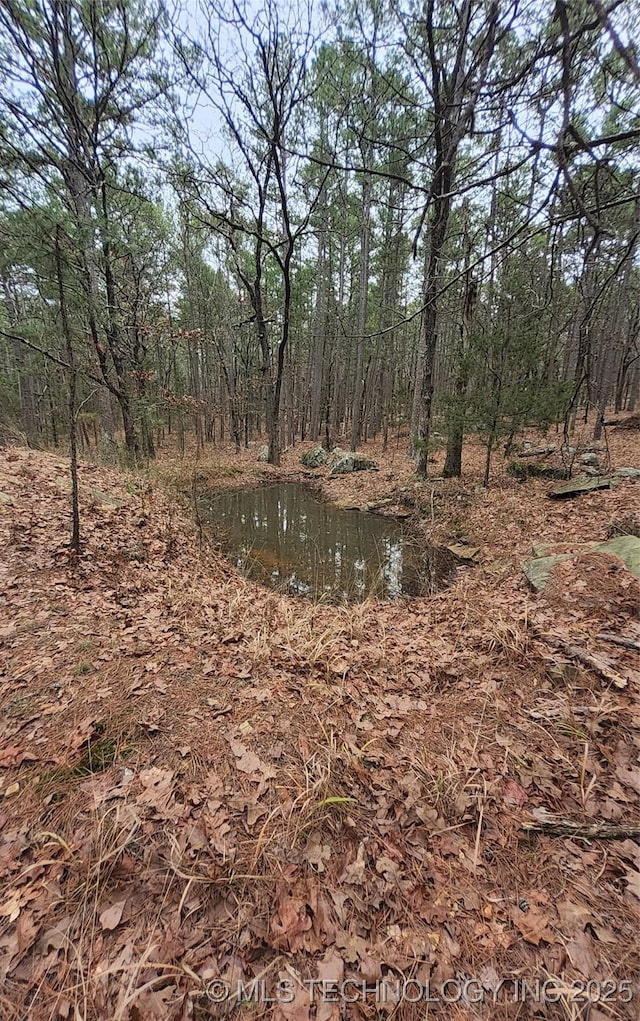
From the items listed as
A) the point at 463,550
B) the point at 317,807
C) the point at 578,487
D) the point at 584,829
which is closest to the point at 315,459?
the point at 463,550

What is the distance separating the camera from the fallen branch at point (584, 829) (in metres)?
1.83

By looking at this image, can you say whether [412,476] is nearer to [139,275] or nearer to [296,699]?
[296,699]

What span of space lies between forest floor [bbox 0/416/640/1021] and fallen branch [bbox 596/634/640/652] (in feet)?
0.30

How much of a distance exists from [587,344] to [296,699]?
141 inches

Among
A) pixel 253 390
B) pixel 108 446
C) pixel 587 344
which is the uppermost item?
pixel 253 390

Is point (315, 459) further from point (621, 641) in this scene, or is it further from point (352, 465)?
point (621, 641)

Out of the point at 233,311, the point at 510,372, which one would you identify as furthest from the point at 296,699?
the point at 233,311

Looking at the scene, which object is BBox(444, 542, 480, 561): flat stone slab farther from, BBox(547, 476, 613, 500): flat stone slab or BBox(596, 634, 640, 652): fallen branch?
BBox(596, 634, 640, 652): fallen branch

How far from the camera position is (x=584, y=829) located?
1872 millimetres

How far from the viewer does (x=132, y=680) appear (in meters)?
3.01

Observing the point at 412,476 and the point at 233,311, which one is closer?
Answer: the point at 412,476

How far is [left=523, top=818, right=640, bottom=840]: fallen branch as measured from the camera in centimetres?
183

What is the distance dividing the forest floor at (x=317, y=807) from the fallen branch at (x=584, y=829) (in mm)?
14

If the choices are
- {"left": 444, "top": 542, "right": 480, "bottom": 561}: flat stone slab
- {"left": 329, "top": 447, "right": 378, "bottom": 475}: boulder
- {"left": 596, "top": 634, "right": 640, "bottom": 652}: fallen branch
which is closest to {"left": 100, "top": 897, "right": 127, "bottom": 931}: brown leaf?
{"left": 596, "top": 634, "right": 640, "bottom": 652}: fallen branch
